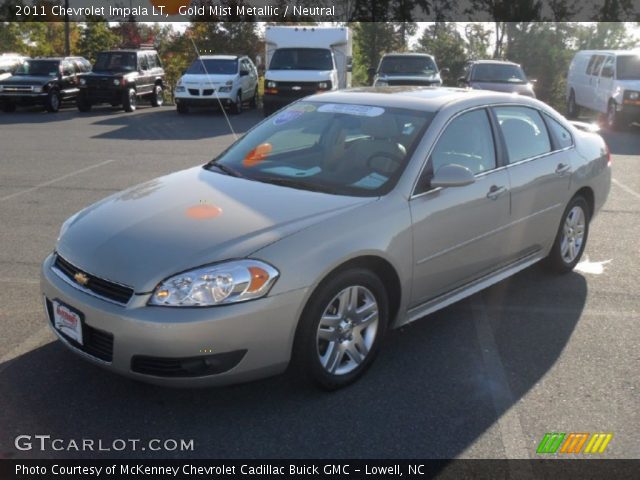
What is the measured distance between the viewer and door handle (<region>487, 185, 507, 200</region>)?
184 inches

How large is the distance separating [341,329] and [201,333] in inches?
33.4

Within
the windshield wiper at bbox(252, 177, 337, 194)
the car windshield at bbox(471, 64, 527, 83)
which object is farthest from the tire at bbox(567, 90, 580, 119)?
the windshield wiper at bbox(252, 177, 337, 194)

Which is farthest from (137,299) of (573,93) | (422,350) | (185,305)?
(573,93)

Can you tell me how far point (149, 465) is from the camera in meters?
3.17

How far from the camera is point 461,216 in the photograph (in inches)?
174

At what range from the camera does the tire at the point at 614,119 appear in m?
18.2

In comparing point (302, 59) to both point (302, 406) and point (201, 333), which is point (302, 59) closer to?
point (302, 406)

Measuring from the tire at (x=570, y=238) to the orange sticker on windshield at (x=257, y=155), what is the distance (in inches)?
95.2

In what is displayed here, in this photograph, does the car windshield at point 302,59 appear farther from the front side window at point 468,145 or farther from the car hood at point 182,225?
the car hood at point 182,225

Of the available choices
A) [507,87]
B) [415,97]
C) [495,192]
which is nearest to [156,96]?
[507,87]

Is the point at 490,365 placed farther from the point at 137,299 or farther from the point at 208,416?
the point at 137,299

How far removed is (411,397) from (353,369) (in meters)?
0.35

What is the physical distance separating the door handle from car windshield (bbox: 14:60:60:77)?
2047cm

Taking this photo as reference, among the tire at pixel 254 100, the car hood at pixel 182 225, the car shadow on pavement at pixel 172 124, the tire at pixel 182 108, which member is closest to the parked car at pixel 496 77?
the car shadow on pavement at pixel 172 124
